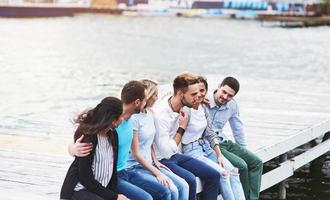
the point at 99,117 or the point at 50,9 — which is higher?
the point at 99,117

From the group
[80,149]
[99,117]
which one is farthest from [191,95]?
[80,149]

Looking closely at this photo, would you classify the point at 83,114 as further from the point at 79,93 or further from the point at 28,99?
the point at 79,93

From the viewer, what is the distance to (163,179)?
5703 millimetres

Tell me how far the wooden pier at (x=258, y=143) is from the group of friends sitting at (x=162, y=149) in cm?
76

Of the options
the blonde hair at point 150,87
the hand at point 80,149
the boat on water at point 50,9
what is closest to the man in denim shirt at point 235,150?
the blonde hair at point 150,87

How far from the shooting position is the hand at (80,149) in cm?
499

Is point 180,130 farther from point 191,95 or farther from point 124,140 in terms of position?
point 124,140

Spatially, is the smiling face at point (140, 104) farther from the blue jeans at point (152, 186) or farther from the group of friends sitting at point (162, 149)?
the blue jeans at point (152, 186)

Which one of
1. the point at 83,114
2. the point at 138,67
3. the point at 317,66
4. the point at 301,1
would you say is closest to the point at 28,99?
the point at 83,114

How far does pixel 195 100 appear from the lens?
6.07 metres

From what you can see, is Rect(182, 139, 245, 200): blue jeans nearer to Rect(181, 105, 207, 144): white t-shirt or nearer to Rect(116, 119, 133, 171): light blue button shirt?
Rect(181, 105, 207, 144): white t-shirt

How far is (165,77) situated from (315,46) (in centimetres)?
2553

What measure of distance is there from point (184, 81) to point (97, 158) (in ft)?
4.09

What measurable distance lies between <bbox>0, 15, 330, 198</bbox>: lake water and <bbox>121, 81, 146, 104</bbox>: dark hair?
145 inches
